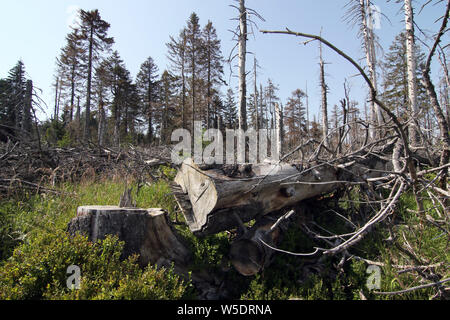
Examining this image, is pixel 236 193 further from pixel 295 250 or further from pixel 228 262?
pixel 295 250

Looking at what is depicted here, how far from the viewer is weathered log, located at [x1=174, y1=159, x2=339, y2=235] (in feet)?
8.20

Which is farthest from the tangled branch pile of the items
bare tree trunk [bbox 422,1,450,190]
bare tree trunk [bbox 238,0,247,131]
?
bare tree trunk [bbox 238,0,247,131]

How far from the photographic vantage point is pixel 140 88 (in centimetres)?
2891

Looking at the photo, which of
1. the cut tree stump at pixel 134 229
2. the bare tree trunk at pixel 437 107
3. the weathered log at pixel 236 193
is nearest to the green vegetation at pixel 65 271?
the cut tree stump at pixel 134 229

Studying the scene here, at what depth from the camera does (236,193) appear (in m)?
A: 2.56

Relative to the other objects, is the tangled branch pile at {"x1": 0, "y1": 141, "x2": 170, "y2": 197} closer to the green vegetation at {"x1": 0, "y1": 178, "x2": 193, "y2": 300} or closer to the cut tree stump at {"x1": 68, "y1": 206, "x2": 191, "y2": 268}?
the green vegetation at {"x1": 0, "y1": 178, "x2": 193, "y2": 300}

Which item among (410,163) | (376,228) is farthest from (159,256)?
(376,228)

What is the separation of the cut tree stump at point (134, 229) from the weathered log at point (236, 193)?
0.41 meters

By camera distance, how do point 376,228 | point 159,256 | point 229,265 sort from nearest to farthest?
point 159,256 < point 229,265 < point 376,228

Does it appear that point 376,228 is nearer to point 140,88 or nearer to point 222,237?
point 222,237

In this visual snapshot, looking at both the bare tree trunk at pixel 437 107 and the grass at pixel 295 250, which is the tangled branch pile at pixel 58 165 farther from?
the bare tree trunk at pixel 437 107

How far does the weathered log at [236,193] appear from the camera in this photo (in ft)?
8.20

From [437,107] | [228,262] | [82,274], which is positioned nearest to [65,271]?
[82,274]
